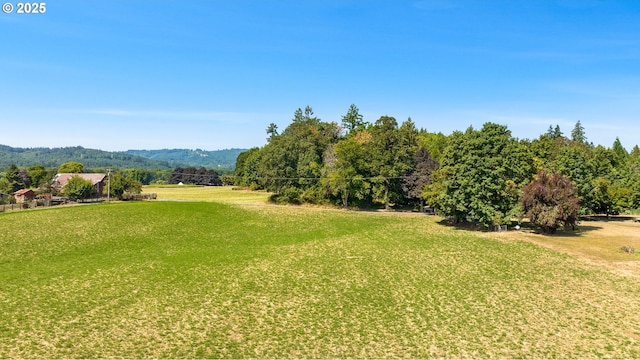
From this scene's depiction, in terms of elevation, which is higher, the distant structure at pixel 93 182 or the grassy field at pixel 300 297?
the distant structure at pixel 93 182

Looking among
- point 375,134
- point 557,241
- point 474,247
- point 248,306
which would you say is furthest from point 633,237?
point 248,306

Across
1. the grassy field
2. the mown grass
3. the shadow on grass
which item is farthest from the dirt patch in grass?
the mown grass

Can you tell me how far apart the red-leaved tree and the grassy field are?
690 cm

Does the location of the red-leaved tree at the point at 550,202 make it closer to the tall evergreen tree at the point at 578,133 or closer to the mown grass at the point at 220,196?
the mown grass at the point at 220,196

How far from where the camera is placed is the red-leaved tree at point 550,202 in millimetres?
48594

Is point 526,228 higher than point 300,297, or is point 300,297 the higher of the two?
point 526,228

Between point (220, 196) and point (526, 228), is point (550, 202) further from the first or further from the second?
point (220, 196)

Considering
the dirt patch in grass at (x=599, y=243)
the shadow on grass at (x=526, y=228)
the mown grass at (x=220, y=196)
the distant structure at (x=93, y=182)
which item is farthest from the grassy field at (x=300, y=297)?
the distant structure at (x=93, y=182)

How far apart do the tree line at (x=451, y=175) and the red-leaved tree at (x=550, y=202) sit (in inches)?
4.9

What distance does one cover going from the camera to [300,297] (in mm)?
24609

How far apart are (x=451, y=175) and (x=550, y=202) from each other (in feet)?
41.9

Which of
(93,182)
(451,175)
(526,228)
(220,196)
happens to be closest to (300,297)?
(451,175)

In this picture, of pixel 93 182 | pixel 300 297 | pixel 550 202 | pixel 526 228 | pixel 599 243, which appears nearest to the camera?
pixel 300 297

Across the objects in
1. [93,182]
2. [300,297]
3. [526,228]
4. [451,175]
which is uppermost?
[451,175]
